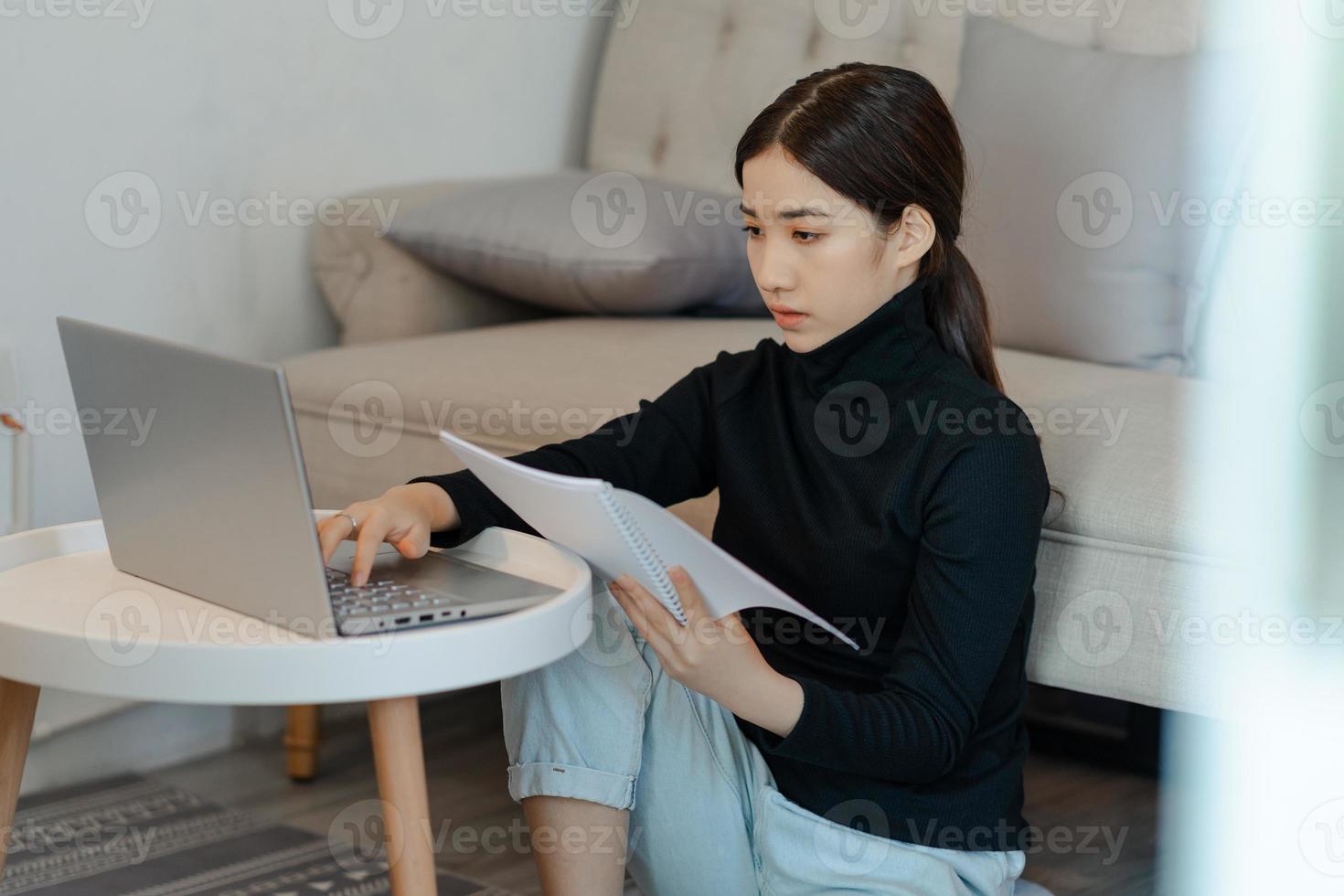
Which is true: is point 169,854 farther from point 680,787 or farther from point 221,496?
point 221,496

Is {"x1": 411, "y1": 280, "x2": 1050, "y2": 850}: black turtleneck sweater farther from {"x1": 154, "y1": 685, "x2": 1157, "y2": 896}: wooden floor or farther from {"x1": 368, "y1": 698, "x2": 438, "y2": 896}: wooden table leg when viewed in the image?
{"x1": 154, "y1": 685, "x2": 1157, "y2": 896}: wooden floor

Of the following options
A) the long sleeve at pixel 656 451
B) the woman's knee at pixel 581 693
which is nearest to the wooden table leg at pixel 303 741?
the long sleeve at pixel 656 451

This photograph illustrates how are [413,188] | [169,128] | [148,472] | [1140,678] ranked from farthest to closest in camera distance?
1. [413,188]
2. [169,128]
3. [1140,678]
4. [148,472]

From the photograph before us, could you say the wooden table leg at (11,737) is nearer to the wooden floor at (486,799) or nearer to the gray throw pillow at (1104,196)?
the wooden floor at (486,799)

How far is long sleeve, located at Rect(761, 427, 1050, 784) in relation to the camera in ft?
3.01

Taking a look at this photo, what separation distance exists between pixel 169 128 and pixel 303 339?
329 mm

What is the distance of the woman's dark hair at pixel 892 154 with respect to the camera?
1030 millimetres

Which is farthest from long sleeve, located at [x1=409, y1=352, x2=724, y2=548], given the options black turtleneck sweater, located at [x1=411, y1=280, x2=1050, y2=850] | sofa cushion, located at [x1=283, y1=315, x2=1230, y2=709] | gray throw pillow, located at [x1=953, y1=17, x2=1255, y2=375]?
gray throw pillow, located at [x1=953, y1=17, x2=1255, y2=375]

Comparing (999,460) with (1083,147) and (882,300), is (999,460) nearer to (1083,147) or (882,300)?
(882,300)

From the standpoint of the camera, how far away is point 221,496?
2.60ft

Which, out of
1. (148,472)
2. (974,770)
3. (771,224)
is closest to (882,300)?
(771,224)

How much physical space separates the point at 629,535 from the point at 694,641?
10 cm

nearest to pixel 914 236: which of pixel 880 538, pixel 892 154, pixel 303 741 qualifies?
pixel 892 154

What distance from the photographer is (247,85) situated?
1.78 meters
